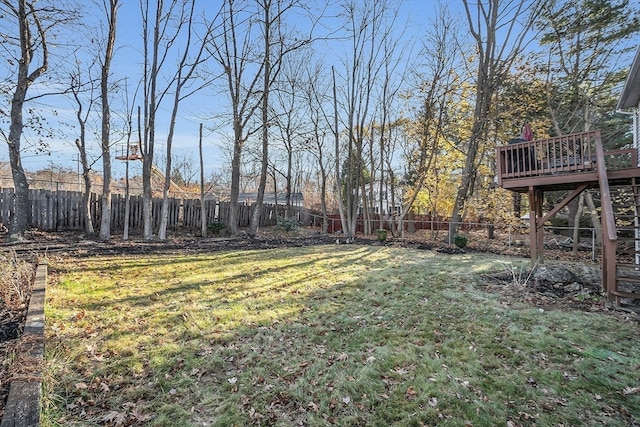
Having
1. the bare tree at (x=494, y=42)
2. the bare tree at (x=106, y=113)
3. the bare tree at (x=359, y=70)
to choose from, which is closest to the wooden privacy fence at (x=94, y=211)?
the bare tree at (x=106, y=113)

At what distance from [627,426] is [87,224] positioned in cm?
1346

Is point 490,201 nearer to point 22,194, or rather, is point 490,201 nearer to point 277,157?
point 277,157

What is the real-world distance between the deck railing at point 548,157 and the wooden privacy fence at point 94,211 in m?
12.1

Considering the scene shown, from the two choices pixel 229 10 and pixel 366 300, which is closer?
pixel 366 300

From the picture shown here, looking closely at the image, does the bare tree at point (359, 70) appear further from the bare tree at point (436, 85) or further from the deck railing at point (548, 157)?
the deck railing at point (548, 157)

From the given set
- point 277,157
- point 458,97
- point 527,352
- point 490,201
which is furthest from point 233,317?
point 277,157

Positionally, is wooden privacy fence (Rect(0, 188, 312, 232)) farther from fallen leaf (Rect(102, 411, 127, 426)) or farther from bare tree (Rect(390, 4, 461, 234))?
fallen leaf (Rect(102, 411, 127, 426))

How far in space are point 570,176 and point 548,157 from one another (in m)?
0.58

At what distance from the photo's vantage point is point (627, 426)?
229 cm

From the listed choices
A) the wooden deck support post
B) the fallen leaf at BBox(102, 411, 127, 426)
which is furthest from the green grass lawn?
the wooden deck support post

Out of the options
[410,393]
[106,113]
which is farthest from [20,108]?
[410,393]

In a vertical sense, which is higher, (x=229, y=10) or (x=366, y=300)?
(x=229, y=10)

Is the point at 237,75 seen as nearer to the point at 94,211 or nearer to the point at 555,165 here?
the point at 94,211

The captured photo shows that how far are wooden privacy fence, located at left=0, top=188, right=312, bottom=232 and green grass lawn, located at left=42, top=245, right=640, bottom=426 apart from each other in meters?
7.05
